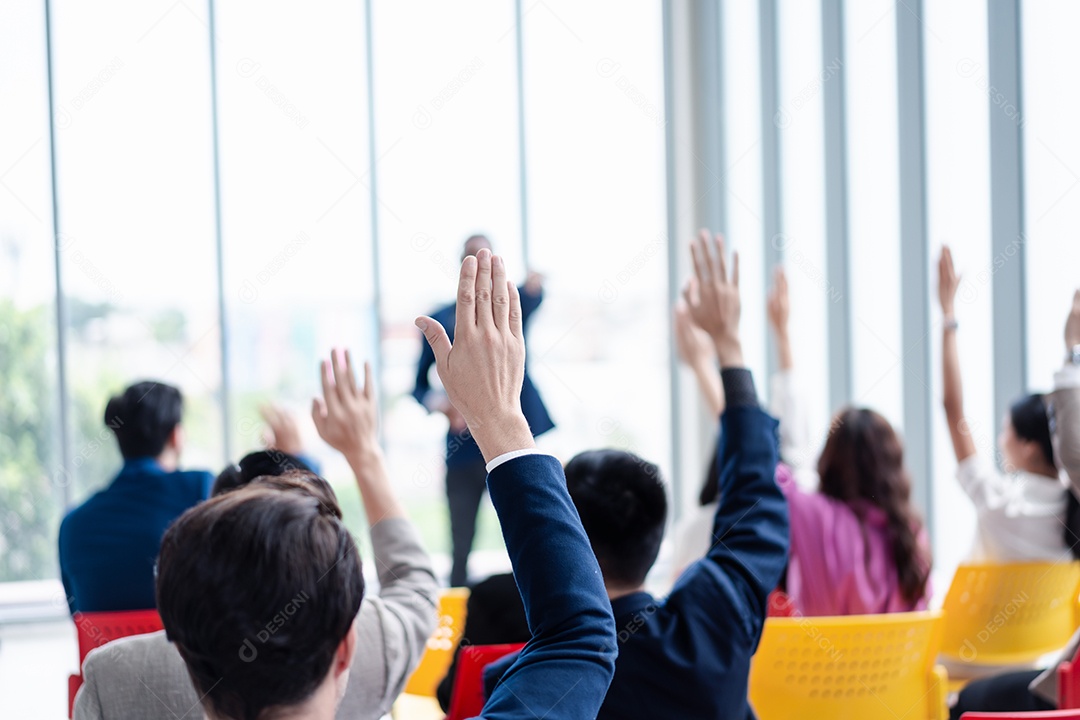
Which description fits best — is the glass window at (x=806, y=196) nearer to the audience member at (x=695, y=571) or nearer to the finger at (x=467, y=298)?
the audience member at (x=695, y=571)

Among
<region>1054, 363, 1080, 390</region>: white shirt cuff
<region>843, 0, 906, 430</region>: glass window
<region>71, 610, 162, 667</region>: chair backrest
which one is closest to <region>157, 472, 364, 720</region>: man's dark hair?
<region>71, 610, 162, 667</region>: chair backrest

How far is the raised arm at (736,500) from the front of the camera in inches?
59.7

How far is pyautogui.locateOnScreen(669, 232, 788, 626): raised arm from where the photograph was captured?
152 centimetres

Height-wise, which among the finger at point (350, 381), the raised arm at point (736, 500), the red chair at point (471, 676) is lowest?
the red chair at point (471, 676)

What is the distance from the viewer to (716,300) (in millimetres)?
1938

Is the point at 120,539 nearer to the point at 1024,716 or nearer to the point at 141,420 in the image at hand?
the point at 141,420

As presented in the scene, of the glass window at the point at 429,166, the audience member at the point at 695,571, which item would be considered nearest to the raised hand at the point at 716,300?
the audience member at the point at 695,571

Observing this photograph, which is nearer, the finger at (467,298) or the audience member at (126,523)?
the finger at (467,298)

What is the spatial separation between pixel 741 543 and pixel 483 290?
2.55ft

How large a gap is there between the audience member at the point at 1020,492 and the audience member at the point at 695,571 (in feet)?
4.80

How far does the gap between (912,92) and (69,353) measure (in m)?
4.33

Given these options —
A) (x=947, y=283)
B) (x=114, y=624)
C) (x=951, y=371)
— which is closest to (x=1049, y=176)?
(x=947, y=283)

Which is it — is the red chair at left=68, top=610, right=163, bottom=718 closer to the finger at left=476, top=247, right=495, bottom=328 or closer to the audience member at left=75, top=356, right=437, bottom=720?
the audience member at left=75, top=356, right=437, bottom=720

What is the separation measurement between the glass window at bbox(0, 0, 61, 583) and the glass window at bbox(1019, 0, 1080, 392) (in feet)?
14.8
